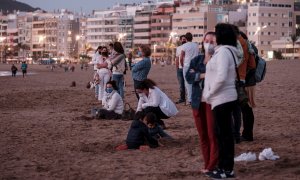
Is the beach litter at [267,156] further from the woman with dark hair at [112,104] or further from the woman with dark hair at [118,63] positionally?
the woman with dark hair at [118,63]

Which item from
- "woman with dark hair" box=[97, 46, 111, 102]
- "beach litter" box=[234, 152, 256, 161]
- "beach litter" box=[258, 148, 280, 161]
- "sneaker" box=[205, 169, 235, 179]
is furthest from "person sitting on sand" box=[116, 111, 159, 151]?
"woman with dark hair" box=[97, 46, 111, 102]

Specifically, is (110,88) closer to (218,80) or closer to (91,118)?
(91,118)

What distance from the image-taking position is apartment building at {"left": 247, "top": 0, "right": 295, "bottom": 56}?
137 meters

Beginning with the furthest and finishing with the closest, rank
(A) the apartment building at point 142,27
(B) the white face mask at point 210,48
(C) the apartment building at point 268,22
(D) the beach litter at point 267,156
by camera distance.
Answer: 1. (A) the apartment building at point 142,27
2. (C) the apartment building at point 268,22
3. (D) the beach litter at point 267,156
4. (B) the white face mask at point 210,48

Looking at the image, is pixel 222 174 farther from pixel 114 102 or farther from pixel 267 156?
pixel 114 102

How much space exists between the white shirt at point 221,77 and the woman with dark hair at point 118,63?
8639 mm

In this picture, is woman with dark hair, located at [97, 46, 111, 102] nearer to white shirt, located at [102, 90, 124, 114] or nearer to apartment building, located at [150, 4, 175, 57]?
white shirt, located at [102, 90, 124, 114]

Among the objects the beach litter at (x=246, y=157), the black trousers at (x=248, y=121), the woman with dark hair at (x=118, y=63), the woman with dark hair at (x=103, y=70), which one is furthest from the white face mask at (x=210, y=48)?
the woman with dark hair at (x=103, y=70)

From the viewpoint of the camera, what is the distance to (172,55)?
472ft

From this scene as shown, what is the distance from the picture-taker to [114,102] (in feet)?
44.7

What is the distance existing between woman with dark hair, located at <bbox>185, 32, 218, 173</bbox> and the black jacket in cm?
218

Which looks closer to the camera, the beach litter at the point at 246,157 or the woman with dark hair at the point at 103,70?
the beach litter at the point at 246,157

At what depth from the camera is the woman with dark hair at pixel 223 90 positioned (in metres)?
6.84

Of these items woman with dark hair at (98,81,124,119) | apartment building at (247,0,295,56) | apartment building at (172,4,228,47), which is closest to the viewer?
woman with dark hair at (98,81,124,119)
